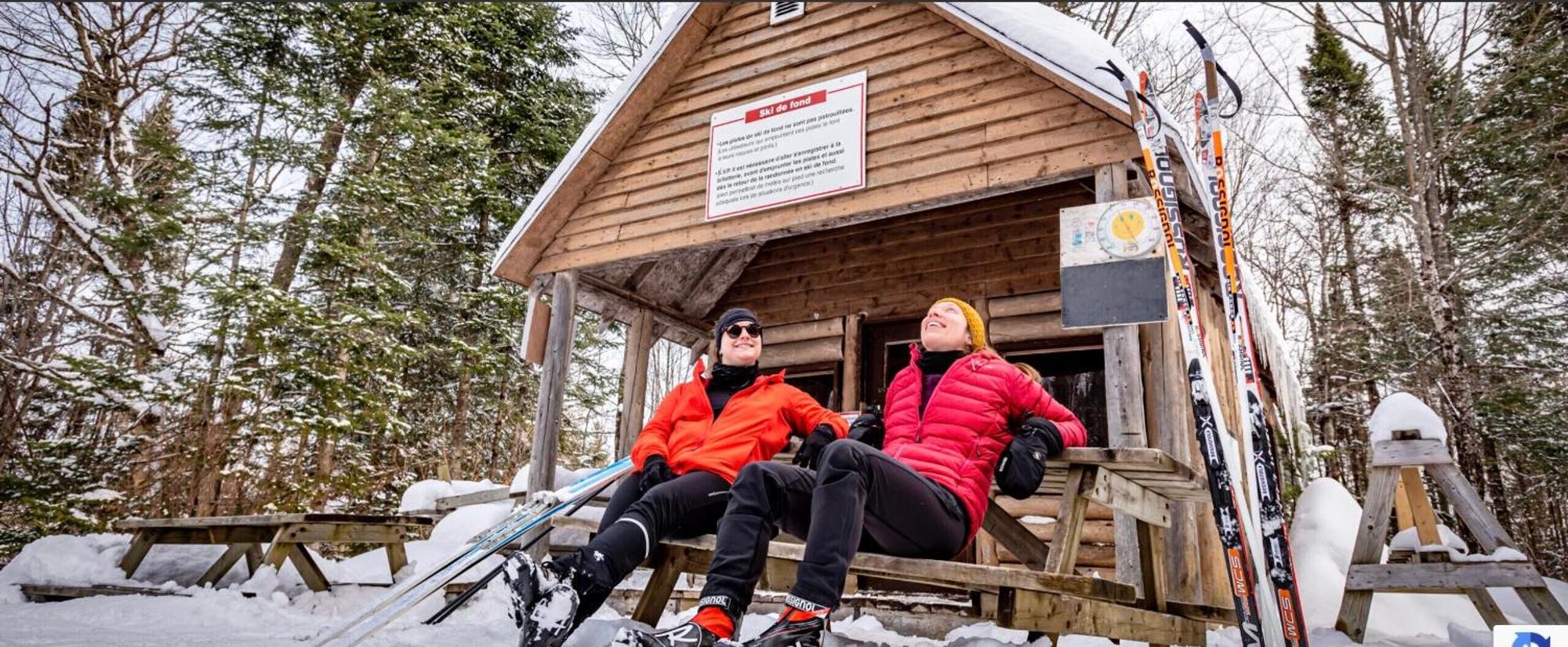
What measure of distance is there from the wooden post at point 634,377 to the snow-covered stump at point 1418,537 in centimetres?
593

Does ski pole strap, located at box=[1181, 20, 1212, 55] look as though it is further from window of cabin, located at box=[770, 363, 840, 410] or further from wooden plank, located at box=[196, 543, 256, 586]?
wooden plank, located at box=[196, 543, 256, 586]

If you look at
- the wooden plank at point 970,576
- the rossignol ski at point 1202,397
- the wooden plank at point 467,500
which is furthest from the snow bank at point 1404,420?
the wooden plank at point 467,500

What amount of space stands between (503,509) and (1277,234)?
1605 centimetres

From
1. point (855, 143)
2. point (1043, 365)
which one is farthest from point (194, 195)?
point (1043, 365)

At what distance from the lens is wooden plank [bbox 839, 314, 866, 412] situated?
26.6 feet

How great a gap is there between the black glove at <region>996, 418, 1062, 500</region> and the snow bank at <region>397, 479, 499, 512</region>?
7.71m

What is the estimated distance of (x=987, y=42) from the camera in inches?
232

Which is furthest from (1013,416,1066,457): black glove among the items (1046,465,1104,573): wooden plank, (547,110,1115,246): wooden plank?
(547,110,1115,246): wooden plank

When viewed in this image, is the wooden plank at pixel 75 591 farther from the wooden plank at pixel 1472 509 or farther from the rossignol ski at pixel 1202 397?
the wooden plank at pixel 1472 509

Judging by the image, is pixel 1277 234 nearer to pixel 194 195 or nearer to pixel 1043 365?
pixel 1043 365

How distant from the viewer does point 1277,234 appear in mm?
17109

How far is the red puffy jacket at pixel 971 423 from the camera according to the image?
3248 mm

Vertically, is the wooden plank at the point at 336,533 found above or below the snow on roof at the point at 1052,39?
below

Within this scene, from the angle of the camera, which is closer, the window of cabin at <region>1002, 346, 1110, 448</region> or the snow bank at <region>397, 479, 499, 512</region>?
the window of cabin at <region>1002, 346, 1110, 448</region>
